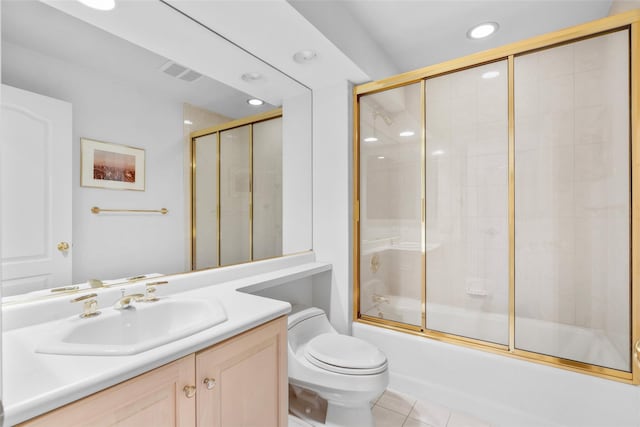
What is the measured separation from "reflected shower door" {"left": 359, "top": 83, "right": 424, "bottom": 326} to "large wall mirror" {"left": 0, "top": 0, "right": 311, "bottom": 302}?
101 centimetres

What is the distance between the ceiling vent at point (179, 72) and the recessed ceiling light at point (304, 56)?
59cm

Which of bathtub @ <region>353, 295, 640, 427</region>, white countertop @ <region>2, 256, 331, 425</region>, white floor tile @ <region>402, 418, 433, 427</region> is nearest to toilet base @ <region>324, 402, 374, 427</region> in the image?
white floor tile @ <region>402, 418, 433, 427</region>

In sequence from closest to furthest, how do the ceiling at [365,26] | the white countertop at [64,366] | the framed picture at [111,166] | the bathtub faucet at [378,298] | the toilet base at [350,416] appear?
1. the white countertop at [64,366]
2. the framed picture at [111,166]
3. the ceiling at [365,26]
4. the toilet base at [350,416]
5. the bathtub faucet at [378,298]

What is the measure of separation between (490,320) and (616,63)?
1.50 m

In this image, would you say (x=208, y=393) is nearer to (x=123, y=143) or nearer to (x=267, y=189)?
(x=123, y=143)

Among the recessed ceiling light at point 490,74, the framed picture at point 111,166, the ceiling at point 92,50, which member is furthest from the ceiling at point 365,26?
the framed picture at point 111,166

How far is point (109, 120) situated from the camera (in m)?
1.25

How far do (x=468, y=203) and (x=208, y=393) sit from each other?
175 cm

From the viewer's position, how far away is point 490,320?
1901 millimetres

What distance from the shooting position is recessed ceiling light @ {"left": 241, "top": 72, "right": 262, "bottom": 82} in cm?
188

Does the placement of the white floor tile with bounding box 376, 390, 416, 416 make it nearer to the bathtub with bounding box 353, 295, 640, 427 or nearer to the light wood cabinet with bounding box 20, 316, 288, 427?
the bathtub with bounding box 353, 295, 640, 427

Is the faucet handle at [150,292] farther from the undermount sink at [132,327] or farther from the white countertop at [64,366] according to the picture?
the white countertop at [64,366]

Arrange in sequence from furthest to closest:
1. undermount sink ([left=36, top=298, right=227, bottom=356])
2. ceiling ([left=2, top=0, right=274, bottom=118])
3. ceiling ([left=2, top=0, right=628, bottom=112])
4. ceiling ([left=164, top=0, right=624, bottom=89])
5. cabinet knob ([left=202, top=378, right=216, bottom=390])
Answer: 1. ceiling ([left=164, top=0, right=624, bottom=89])
2. ceiling ([left=2, top=0, right=628, bottom=112])
3. ceiling ([left=2, top=0, right=274, bottom=118])
4. cabinet knob ([left=202, top=378, right=216, bottom=390])
5. undermount sink ([left=36, top=298, right=227, bottom=356])

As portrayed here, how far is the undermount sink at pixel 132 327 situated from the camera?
2.72ft
